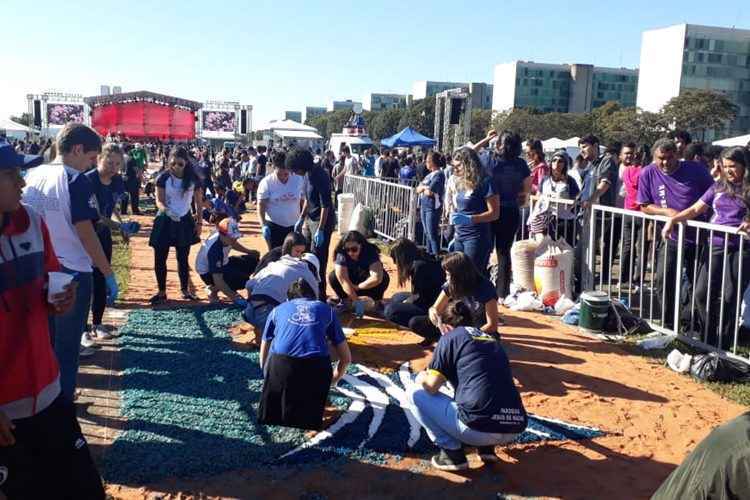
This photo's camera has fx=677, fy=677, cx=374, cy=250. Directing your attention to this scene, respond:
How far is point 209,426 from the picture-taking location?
14.8ft

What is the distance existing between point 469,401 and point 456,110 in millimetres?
18691

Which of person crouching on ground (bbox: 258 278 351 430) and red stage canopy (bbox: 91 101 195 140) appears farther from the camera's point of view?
red stage canopy (bbox: 91 101 195 140)

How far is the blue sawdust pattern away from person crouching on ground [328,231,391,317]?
1511mm

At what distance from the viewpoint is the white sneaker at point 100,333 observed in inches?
251

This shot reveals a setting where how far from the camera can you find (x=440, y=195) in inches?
403

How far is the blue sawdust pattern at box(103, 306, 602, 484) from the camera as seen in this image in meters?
4.00

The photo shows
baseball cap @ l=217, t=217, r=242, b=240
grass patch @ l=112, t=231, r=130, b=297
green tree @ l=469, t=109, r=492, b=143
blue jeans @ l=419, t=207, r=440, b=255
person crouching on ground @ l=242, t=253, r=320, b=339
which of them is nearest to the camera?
person crouching on ground @ l=242, t=253, r=320, b=339

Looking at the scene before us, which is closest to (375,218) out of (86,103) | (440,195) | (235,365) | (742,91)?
(440,195)

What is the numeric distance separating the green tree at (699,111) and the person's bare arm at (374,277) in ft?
191

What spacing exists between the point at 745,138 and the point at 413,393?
15605 mm

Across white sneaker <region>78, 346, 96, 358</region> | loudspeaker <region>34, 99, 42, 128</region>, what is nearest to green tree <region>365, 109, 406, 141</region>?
loudspeaker <region>34, 99, 42, 128</region>

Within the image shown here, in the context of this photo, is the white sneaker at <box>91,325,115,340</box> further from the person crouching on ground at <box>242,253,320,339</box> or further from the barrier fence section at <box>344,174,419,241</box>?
the barrier fence section at <box>344,174,419,241</box>

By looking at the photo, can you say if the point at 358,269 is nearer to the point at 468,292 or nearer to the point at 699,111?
the point at 468,292


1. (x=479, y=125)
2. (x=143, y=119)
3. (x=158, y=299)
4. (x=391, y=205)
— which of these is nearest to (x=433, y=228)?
(x=391, y=205)
